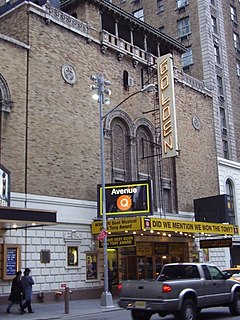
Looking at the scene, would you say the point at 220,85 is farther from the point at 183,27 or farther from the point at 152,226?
the point at 152,226

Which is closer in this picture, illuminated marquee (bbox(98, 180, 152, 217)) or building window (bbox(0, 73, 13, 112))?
building window (bbox(0, 73, 13, 112))

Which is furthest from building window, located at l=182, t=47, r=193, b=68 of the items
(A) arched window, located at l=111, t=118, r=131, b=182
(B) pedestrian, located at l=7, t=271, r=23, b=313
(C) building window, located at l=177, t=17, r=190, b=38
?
(B) pedestrian, located at l=7, t=271, r=23, b=313

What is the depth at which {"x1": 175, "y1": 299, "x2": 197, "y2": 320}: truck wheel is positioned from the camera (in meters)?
14.3

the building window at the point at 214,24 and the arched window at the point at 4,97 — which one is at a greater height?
the building window at the point at 214,24

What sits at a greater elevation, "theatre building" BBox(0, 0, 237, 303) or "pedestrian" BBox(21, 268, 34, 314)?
"theatre building" BBox(0, 0, 237, 303)

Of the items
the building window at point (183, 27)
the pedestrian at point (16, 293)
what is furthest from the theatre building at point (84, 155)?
the building window at point (183, 27)

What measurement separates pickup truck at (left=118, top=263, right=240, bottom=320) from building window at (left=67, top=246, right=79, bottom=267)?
409 inches

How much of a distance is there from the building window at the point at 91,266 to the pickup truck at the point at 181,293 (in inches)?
435

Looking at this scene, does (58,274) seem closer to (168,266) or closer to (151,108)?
(168,266)

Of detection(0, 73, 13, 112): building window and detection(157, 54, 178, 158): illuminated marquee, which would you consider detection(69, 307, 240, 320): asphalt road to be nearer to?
detection(0, 73, 13, 112): building window

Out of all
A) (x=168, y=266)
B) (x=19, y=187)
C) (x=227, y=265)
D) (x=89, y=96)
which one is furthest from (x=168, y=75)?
(x=168, y=266)

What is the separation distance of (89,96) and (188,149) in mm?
10749

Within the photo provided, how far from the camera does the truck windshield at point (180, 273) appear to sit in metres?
15.8

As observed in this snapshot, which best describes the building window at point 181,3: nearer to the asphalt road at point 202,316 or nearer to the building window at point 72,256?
the building window at point 72,256
